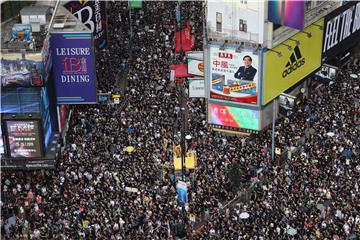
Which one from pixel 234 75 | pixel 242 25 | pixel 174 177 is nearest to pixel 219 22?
pixel 242 25

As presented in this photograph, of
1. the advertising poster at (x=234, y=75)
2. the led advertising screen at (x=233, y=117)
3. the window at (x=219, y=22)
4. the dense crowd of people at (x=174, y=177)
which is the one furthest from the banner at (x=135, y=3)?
the window at (x=219, y=22)

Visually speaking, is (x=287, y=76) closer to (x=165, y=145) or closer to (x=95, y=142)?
(x=165, y=145)

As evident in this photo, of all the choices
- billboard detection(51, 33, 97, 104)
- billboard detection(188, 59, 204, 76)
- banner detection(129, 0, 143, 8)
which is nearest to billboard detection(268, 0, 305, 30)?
billboard detection(188, 59, 204, 76)

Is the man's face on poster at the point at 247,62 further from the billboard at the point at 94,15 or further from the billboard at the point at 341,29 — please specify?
the billboard at the point at 94,15

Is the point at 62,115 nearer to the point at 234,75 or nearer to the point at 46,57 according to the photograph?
the point at 46,57

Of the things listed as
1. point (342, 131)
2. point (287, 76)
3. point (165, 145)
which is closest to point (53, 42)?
point (165, 145)

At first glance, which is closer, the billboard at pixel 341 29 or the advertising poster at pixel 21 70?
the advertising poster at pixel 21 70

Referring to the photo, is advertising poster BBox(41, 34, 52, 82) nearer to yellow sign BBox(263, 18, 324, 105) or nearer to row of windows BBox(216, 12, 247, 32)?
row of windows BBox(216, 12, 247, 32)
